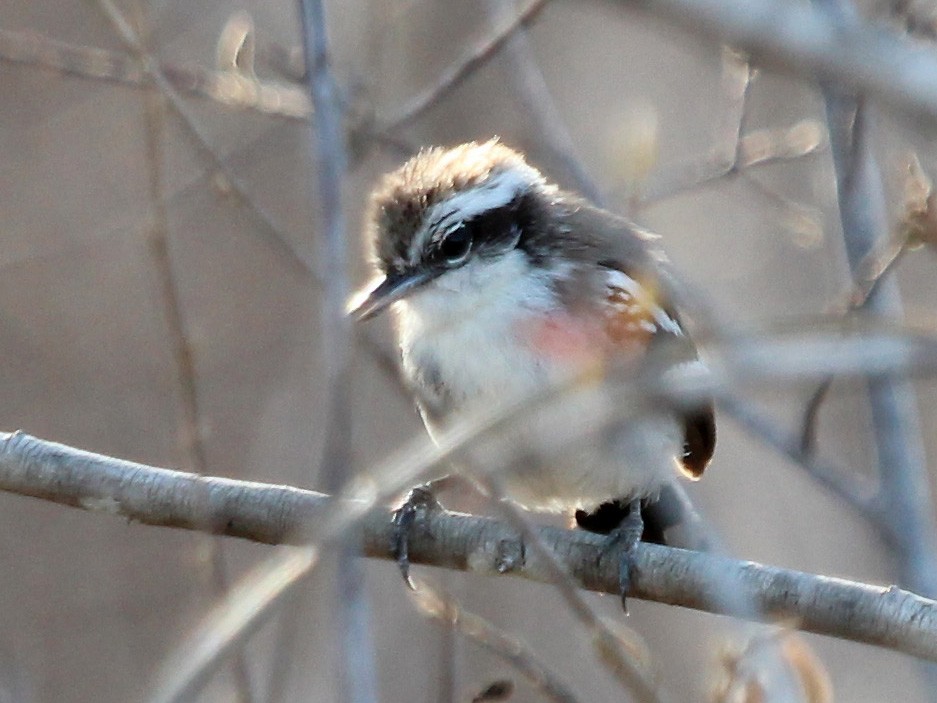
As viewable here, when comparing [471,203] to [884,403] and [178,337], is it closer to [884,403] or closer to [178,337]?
[178,337]

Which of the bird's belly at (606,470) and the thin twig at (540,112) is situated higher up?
the thin twig at (540,112)

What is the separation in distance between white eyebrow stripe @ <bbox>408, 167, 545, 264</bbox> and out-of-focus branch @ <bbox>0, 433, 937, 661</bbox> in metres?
0.90

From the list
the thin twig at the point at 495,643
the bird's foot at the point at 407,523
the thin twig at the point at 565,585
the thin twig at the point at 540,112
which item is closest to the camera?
the thin twig at the point at 565,585

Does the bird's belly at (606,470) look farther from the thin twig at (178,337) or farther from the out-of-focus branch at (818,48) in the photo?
the out-of-focus branch at (818,48)

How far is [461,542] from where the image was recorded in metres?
4.02

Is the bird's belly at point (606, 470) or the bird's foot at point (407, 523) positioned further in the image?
the bird's belly at point (606, 470)

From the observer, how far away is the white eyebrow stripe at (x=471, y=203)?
441cm

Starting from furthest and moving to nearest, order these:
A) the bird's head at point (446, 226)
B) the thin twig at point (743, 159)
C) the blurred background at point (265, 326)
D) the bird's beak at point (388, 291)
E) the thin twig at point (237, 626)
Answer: the blurred background at point (265, 326), the thin twig at point (743, 159), the bird's head at point (446, 226), the bird's beak at point (388, 291), the thin twig at point (237, 626)

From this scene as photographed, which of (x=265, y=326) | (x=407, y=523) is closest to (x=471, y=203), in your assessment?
(x=407, y=523)

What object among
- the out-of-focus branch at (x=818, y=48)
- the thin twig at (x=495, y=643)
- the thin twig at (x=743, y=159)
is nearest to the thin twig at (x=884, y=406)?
the thin twig at (x=743, y=159)

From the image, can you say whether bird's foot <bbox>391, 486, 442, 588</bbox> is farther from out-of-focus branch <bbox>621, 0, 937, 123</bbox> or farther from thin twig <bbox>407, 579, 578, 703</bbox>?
out-of-focus branch <bbox>621, 0, 937, 123</bbox>

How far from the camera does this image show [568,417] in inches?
146

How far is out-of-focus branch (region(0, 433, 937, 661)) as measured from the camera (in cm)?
340

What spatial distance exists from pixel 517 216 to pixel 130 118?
437 cm
